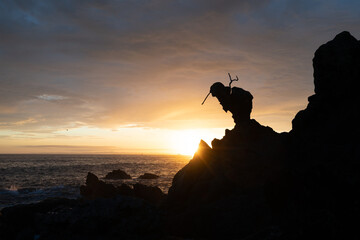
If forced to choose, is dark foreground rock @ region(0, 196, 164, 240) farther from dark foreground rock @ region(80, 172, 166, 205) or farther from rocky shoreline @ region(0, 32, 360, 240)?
dark foreground rock @ region(80, 172, 166, 205)

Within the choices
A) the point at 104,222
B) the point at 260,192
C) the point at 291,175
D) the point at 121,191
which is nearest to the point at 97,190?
the point at 121,191

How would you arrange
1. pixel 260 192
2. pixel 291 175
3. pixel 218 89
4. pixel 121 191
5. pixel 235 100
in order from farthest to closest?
1. pixel 121 191
2. pixel 218 89
3. pixel 235 100
4. pixel 260 192
5. pixel 291 175

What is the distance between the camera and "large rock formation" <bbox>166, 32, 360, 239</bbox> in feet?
39.5

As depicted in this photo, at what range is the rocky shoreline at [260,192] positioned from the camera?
40.4ft

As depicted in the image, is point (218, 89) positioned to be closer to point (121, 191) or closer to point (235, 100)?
point (235, 100)

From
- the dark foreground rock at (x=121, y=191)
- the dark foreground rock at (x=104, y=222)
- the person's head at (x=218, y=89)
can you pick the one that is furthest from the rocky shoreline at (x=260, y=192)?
the person's head at (x=218, y=89)

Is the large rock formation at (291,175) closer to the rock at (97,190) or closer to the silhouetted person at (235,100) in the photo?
the silhouetted person at (235,100)

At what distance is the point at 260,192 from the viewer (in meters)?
23.6

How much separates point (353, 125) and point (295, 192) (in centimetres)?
1212

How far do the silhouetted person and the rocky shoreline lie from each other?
4.15 feet

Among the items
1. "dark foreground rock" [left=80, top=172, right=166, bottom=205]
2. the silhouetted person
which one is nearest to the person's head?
the silhouetted person

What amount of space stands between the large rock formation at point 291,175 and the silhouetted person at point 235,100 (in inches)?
52.5

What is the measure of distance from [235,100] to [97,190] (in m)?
24.3

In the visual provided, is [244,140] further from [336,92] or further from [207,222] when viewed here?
[207,222]
